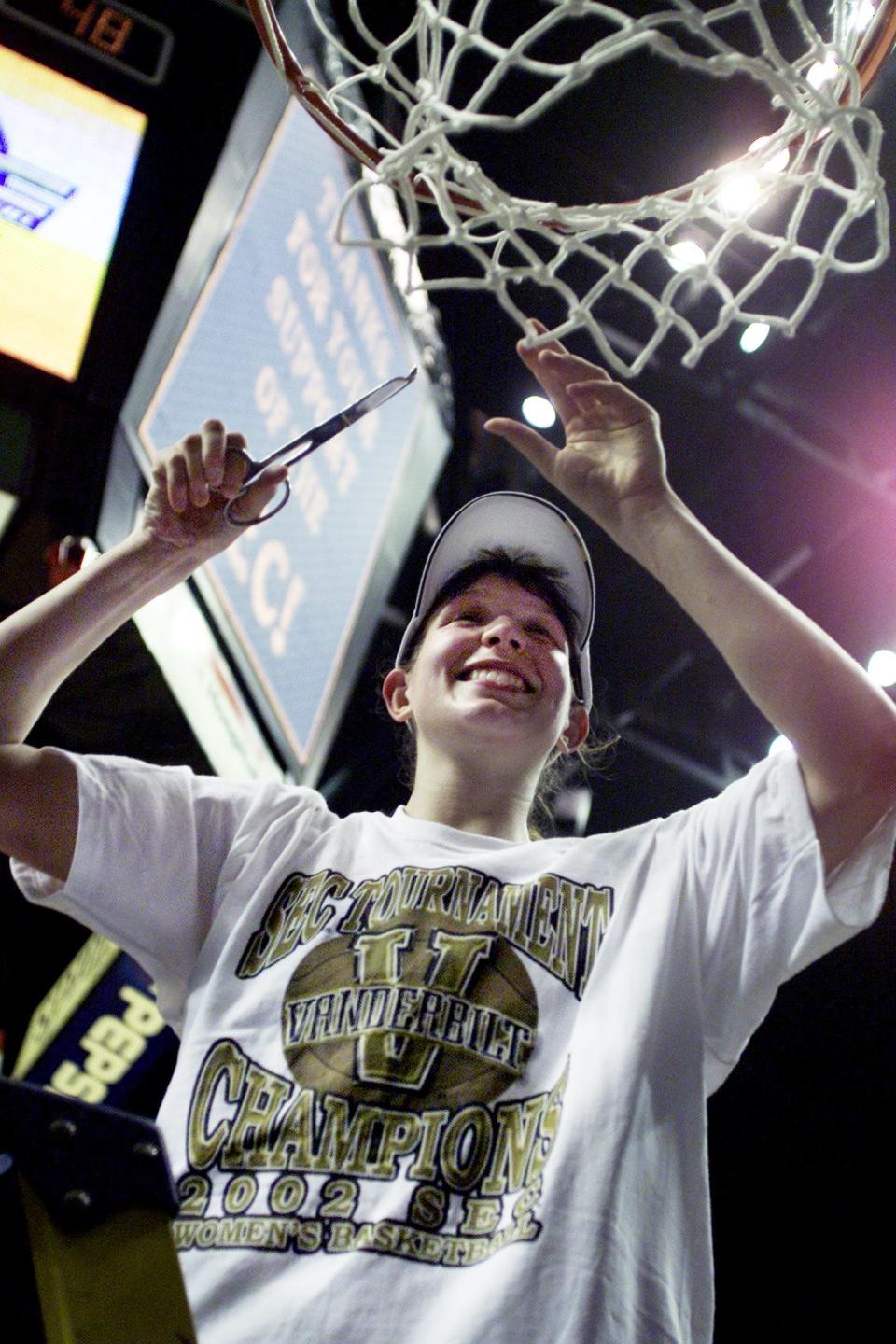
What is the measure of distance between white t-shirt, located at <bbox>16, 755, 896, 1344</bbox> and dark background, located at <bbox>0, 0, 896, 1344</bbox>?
1615 mm

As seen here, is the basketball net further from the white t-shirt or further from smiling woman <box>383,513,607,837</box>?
the white t-shirt

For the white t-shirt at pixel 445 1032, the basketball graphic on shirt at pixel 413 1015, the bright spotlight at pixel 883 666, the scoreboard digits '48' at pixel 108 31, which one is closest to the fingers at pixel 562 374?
the white t-shirt at pixel 445 1032

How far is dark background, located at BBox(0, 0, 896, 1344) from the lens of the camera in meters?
3.56

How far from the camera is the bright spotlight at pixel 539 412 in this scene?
3836 millimetres

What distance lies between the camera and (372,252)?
2859 mm

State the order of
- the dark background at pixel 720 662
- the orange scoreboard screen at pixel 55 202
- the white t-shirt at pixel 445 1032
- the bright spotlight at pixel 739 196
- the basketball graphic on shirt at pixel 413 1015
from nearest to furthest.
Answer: the white t-shirt at pixel 445 1032
the basketball graphic on shirt at pixel 413 1015
the bright spotlight at pixel 739 196
the orange scoreboard screen at pixel 55 202
the dark background at pixel 720 662

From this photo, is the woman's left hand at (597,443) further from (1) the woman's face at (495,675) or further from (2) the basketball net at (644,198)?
(1) the woman's face at (495,675)

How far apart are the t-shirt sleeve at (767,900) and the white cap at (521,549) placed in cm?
55

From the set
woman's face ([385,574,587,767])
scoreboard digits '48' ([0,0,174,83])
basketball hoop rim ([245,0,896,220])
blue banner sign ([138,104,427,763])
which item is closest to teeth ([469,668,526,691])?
woman's face ([385,574,587,767])

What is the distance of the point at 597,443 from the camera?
159 centimetres

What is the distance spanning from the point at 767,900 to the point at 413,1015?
37 cm

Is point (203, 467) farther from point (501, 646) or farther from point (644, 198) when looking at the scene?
point (644, 198)

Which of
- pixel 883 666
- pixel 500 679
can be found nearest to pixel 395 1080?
pixel 500 679

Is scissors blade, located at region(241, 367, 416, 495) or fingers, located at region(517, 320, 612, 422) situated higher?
fingers, located at region(517, 320, 612, 422)
